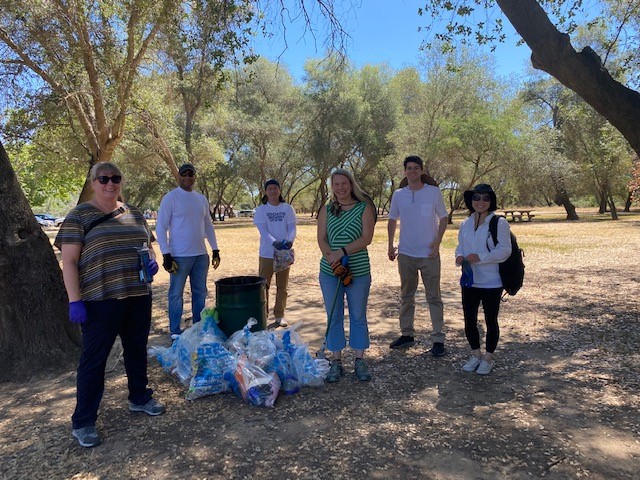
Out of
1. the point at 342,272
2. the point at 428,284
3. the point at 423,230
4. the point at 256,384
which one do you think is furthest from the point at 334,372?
the point at 423,230

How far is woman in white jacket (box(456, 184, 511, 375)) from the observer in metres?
3.61

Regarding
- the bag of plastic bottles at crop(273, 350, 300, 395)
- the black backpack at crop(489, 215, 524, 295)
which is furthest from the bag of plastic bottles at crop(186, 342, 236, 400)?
the black backpack at crop(489, 215, 524, 295)

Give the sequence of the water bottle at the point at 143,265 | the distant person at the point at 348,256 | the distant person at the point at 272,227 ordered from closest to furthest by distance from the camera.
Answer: the water bottle at the point at 143,265
the distant person at the point at 348,256
the distant person at the point at 272,227

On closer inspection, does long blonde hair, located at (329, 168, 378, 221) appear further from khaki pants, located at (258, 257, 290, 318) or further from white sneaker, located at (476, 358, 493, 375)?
khaki pants, located at (258, 257, 290, 318)

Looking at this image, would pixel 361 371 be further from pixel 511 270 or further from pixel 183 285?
pixel 183 285

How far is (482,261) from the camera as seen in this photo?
360 centimetres

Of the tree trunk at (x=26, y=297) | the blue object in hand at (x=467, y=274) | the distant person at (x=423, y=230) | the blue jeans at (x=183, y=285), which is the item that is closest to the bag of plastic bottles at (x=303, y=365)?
the distant person at (x=423, y=230)

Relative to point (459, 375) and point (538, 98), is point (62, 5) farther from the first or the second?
point (538, 98)

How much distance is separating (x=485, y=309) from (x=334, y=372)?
1.36 metres

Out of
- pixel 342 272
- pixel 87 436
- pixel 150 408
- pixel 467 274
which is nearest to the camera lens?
pixel 87 436

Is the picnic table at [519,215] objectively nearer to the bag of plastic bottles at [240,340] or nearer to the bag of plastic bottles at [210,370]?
the bag of plastic bottles at [240,340]

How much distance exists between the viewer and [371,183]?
163 feet

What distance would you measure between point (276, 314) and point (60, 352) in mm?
2436

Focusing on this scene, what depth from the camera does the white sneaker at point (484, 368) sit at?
3.79 metres
